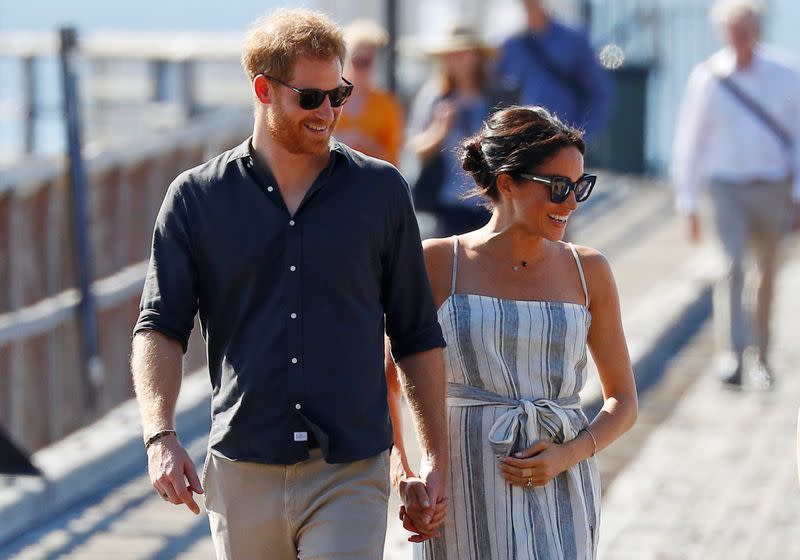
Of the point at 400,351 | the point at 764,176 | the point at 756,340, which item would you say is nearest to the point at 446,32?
the point at 764,176

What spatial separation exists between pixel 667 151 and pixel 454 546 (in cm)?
1418

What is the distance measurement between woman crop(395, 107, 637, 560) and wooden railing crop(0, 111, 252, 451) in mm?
5357

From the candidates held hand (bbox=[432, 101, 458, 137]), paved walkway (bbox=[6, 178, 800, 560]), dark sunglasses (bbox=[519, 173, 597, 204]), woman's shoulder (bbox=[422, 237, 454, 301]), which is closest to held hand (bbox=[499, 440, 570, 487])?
woman's shoulder (bbox=[422, 237, 454, 301])

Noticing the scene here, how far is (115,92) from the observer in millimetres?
16422

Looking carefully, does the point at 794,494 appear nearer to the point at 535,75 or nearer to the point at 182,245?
the point at 535,75

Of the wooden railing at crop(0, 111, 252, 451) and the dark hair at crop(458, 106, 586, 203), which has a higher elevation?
the dark hair at crop(458, 106, 586, 203)

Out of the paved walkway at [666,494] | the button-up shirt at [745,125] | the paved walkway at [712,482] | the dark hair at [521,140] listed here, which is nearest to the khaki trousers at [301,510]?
the dark hair at [521,140]

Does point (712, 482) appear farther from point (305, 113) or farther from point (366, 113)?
point (305, 113)

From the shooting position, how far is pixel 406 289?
3.61 metres

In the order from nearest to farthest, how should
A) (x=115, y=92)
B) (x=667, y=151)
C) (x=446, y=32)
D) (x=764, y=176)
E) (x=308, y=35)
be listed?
(x=308, y=35), (x=446, y=32), (x=764, y=176), (x=115, y=92), (x=667, y=151)

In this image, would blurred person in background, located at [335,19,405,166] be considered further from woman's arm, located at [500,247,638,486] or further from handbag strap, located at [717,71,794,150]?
woman's arm, located at [500,247,638,486]

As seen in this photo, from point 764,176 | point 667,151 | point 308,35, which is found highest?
point 308,35

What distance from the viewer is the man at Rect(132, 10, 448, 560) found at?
346cm

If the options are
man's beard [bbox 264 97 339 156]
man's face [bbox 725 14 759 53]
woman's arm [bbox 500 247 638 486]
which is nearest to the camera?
man's beard [bbox 264 97 339 156]
